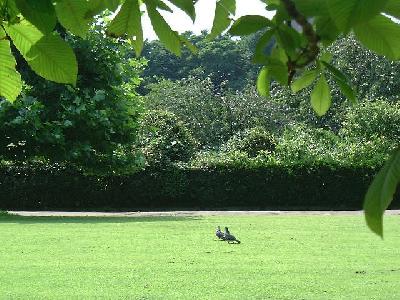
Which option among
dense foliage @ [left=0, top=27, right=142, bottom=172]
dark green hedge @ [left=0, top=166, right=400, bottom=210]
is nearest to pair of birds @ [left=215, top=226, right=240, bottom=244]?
dense foliage @ [left=0, top=27, right=142, bottom=172]

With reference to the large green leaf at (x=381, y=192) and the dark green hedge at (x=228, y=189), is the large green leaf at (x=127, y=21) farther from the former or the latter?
the dark green hedge at (x=228, y=189)

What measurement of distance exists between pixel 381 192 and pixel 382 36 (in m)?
0.30

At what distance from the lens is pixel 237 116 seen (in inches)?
1204

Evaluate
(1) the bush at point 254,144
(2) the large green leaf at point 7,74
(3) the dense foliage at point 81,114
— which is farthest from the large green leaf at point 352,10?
(1) the bush at point 254,144

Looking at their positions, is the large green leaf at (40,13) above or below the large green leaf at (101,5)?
below

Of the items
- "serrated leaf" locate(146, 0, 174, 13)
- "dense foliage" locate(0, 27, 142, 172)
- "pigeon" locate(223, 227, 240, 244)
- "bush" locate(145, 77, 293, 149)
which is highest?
"bush" locate(145, 77, 293, 149)

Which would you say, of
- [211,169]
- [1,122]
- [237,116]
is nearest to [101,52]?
[1,122]

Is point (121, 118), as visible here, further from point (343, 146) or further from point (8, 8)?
point (8, 8)

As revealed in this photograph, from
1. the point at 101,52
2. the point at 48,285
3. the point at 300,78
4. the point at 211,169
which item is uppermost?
the point at 101,52

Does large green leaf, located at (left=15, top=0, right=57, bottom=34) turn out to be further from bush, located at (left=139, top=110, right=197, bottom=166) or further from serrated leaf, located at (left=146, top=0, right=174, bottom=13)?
bush, located at (left=139, top=110, right=197, bottom=166)

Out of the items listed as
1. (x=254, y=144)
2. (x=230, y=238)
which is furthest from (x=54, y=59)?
(x=254, y=144)

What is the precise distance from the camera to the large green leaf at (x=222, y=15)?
1393 millimetres

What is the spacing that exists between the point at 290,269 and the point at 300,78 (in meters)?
6.38

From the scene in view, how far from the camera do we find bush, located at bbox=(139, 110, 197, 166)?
72.5 ft
